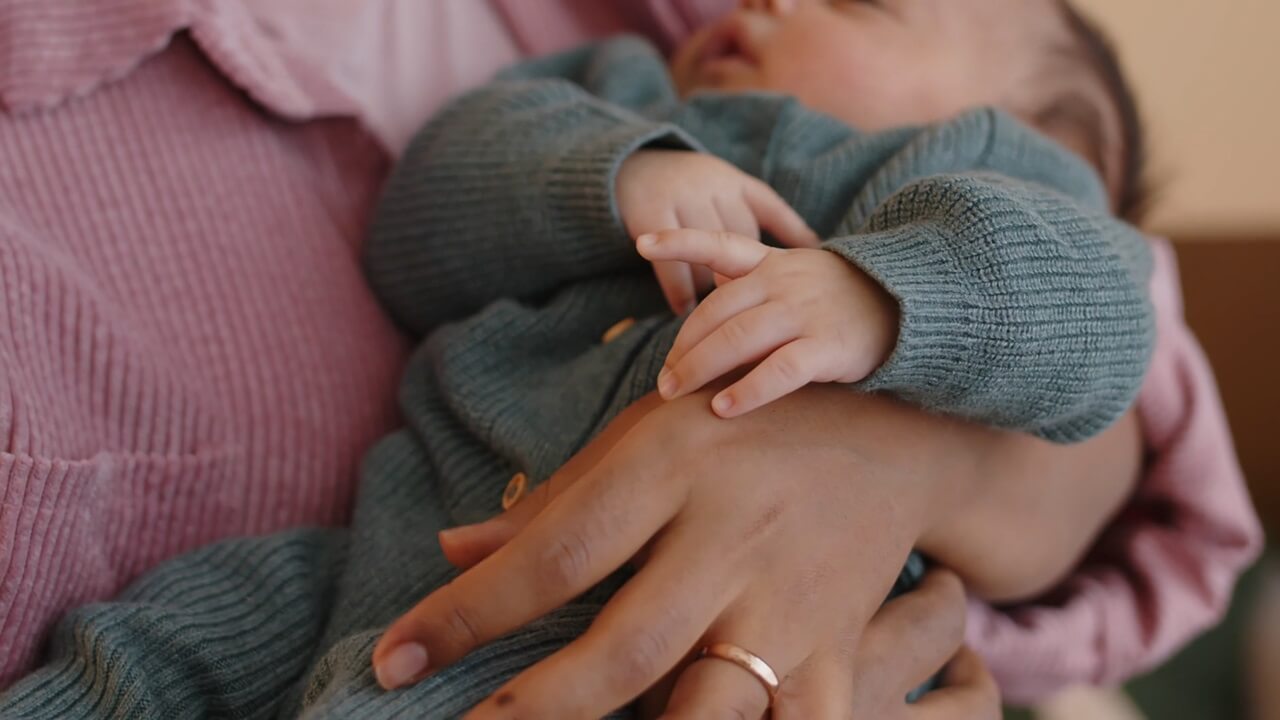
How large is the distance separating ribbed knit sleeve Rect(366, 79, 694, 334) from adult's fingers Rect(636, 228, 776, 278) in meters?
0.17

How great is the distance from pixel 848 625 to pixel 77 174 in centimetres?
60

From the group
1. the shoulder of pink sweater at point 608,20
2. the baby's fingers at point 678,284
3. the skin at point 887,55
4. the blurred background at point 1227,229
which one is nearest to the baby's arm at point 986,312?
the baby's fingers at point 678,284

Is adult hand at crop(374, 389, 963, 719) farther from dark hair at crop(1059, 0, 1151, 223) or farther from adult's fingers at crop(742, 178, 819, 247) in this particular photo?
dark hair at crop(1059, 0, 1151, 223)

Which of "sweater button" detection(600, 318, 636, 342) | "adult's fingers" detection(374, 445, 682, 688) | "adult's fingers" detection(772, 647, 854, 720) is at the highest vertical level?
"adult's fingers" detection(374, 445, 682, 688)

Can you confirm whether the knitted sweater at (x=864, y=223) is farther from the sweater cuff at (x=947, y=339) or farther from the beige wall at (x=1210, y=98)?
the beige wall at (x=1210, y=98)

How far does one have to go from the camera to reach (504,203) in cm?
75

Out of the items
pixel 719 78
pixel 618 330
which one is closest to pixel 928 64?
pixel 719 78

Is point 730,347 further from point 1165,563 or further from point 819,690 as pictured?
point 1165,563

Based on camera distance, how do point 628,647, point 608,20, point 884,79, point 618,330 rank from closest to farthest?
1. point 628,647
2. point 618,330
3. point 884,79
4. point 608,20

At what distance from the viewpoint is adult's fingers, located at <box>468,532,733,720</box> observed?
16.7 inches

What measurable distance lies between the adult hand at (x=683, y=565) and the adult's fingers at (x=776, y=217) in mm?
188

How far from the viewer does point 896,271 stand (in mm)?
509

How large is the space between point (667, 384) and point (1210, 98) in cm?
160

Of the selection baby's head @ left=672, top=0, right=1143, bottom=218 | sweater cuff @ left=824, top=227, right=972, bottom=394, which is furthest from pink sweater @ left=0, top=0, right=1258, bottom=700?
sweater cuff @ left=824, top=227, right=972, bottom=394
